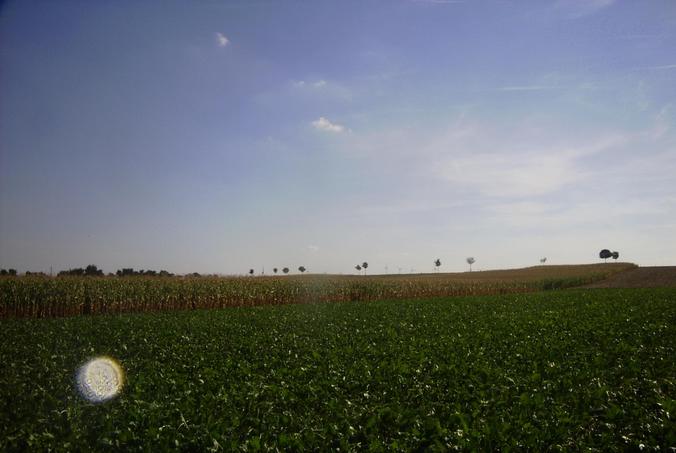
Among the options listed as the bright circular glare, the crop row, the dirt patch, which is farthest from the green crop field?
the dirt patch

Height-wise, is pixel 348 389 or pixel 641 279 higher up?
pixel 348 389

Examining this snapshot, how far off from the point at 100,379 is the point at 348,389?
602cm

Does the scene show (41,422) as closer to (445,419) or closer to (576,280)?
(445,419)

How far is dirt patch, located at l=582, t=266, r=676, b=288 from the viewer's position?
214 ft

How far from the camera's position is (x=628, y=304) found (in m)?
25.2

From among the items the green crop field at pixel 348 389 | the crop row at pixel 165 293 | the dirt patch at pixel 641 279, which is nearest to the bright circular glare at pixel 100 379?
the green crop field at pixel 348 389

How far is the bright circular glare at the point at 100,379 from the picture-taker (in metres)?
8.86

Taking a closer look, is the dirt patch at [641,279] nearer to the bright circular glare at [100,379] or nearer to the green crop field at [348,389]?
the green crop field at [348,389]

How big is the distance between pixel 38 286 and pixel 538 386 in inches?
1123

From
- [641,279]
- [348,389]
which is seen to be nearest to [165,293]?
[348,389]

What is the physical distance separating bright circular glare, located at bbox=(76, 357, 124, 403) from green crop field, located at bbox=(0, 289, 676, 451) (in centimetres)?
27

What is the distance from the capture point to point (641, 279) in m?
70.6

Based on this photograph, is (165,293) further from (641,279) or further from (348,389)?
(641,279)

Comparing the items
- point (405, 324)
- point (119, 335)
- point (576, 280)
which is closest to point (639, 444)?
point (405, 324)
